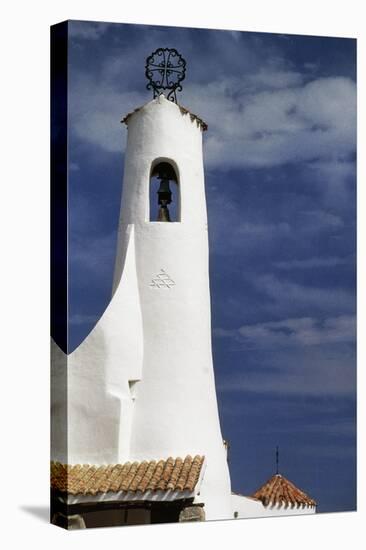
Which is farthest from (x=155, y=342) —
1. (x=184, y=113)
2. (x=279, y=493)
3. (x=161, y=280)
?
(x=184, y=113)

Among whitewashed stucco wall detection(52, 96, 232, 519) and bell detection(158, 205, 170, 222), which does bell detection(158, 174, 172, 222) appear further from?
whitewashed stucco wall detection(52, 96, 232, 519)

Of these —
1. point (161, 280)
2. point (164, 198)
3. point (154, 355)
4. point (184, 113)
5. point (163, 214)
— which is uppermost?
point (184, 113)

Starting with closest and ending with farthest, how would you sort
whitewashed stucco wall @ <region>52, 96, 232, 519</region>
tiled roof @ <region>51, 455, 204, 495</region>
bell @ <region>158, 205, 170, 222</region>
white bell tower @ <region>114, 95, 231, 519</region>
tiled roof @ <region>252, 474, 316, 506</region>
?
tiled roof @ <region>51, 455, 204, 495</region>
whitewashed stucco wall @ <region>52, 96, 232, 519</region>
white bell tower @ <region>114, 95, 231, 519</region>
bell @ <region>158, 205, 170, 222</region>
tiled roof @ <region>252, 474, 316, 506</region>

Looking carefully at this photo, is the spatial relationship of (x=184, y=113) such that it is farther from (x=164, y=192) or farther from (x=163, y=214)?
(x=163, y=214)

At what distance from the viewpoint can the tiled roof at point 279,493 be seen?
26.3 metres

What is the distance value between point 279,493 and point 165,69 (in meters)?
5.43

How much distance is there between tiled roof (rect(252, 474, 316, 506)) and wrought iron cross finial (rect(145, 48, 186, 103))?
4.99 meters

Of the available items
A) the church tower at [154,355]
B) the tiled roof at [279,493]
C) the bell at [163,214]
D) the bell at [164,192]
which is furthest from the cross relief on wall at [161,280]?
the tiled roof at [279,493]

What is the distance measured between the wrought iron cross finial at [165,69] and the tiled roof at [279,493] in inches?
197

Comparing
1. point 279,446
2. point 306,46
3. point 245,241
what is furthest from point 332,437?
point 306,46

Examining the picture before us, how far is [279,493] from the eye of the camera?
2639 cm

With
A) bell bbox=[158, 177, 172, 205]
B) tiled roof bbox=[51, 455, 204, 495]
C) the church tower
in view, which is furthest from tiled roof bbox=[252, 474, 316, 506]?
bell bbox=[158, 177, 172, 205]

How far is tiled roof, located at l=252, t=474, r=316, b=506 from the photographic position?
2633 cm

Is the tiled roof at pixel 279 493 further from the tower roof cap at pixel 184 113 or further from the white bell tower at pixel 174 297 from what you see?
the tower roof cap at pixel 184 113
